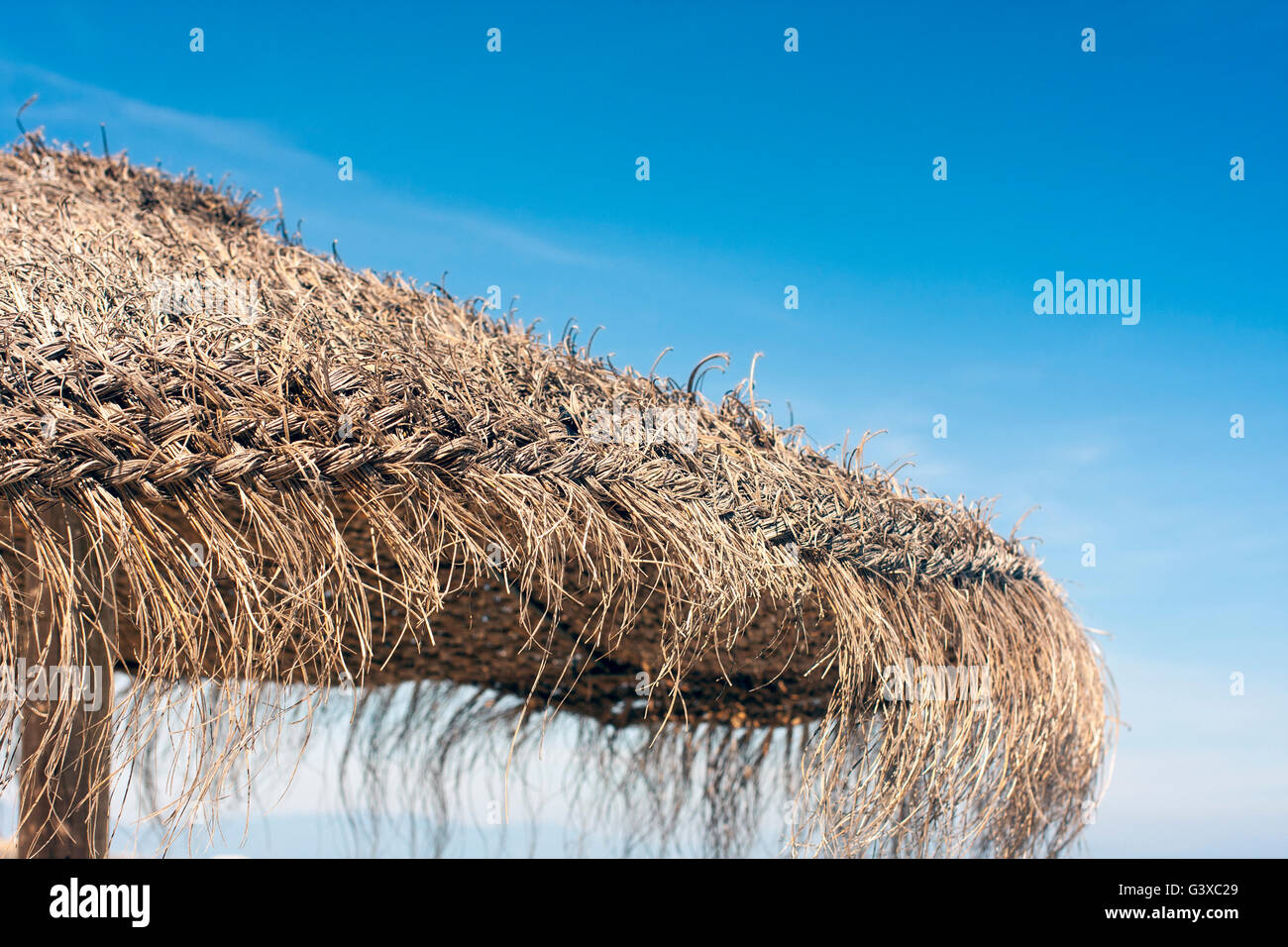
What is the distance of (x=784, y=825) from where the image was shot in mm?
5512

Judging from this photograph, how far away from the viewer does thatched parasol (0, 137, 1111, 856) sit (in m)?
2.71

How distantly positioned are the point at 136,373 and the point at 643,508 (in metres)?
1.64

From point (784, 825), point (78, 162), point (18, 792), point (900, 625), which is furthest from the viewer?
point (78, 162)

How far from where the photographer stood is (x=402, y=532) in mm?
3023

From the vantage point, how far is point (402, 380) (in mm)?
3115

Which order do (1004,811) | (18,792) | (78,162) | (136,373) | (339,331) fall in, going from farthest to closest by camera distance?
(78,162) < (1004,811) < (18,792) < (339,331) < (136,373)

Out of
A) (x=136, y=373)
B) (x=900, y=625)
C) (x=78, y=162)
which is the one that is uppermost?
(x=78, y=162)

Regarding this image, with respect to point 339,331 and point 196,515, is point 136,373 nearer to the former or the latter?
point 196,515

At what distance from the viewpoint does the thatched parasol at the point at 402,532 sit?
2.71 metres

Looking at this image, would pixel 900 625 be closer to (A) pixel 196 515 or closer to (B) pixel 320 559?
(B) pixel 320 559
